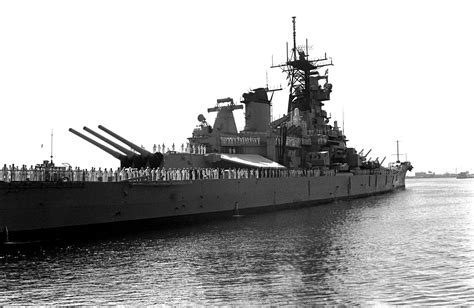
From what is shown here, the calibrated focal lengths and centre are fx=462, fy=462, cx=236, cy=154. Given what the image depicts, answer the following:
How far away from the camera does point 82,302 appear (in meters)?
11.1

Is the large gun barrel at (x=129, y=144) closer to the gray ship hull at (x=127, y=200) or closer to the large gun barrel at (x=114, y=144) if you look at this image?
the large gun barrel at (x=114, y=144)

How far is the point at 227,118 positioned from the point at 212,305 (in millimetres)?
24128

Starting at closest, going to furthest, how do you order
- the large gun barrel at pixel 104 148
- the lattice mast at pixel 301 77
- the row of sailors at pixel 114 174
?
the row of sailors at pixel 114 174
the large gun barrel at pixel 104 148
the lattice mast at pixel 301 77

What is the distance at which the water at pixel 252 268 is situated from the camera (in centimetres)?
1148

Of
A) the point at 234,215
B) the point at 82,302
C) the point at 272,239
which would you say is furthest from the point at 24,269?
the point at 234,215

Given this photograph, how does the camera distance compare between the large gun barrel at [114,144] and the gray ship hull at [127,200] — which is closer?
the gray ship hull at [127,200]

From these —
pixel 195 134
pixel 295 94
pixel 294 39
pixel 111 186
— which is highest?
pixel 294 39

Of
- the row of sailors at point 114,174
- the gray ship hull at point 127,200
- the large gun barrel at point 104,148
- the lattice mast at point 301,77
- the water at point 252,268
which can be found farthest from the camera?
the lattice mast at point 301,77

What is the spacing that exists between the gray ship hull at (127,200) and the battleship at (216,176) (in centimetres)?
4

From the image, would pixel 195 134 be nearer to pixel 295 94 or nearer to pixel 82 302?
pixel 295 94

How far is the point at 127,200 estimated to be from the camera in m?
22.0

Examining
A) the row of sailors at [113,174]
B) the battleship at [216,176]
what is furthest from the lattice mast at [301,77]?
the row of sailors at [113,174]

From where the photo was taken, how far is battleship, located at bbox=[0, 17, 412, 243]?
19.6m

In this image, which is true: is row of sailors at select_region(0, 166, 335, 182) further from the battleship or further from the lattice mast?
the lattice mast
